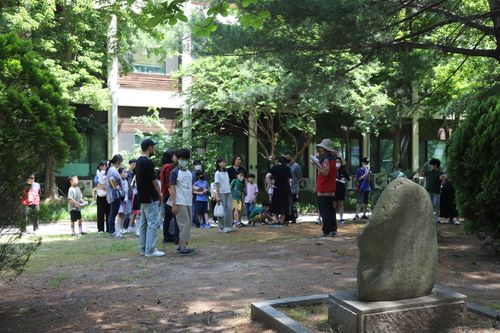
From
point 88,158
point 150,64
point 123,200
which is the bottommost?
point 123,200

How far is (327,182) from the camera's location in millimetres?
9508

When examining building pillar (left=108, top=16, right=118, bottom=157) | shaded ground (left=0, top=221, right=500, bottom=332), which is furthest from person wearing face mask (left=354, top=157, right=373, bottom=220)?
building pillar (left=108, top=16, right=118, bottom=157)

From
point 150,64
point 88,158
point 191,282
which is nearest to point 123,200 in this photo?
point 191,282

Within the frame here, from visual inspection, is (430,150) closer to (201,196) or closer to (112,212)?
(201,196)

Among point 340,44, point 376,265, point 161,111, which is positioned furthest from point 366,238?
point 161,111

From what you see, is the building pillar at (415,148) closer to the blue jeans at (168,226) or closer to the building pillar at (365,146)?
the building pillar at (365,146)

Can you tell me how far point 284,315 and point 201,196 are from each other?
27.3 feet

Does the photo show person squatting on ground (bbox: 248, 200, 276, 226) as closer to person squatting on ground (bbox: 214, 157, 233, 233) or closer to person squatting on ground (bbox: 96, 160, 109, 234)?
person squatting on ground (bbox: 214, 157, 233, 233)

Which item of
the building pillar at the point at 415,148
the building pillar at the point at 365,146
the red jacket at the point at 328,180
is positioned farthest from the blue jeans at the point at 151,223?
the building pillar at the point at 415,148

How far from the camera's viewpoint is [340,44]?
28.6 feet

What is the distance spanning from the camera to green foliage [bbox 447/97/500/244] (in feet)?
22.2

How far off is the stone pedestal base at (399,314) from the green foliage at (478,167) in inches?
130

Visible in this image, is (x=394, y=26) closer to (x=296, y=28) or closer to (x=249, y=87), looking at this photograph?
(x=296, y=28)

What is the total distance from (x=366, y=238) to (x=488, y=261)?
4.17m
